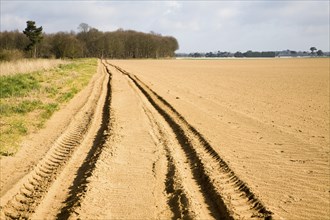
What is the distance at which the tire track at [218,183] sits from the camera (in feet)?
18.9

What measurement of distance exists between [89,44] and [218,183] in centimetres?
12662

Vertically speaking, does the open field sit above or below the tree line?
below

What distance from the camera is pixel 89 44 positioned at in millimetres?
127812

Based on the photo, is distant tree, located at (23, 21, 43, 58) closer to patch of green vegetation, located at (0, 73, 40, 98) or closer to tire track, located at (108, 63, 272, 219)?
patch of green vegetation, located at (0, 73, 40, 98)

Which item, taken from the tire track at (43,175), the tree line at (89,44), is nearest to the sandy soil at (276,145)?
the tire track at (43,175)

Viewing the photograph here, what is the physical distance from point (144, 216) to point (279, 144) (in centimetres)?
570

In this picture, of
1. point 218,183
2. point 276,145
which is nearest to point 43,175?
point 218,183

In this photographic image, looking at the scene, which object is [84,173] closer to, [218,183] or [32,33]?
[218,183]

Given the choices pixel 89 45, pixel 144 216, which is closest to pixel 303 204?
pixel 144 216

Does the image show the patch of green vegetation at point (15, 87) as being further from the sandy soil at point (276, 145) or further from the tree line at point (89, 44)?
the tree line at point (89, 44)

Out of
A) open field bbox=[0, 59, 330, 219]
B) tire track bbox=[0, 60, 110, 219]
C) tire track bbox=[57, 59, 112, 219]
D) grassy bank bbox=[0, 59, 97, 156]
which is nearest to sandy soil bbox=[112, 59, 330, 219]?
open field bbox=[0, 59, 330, 219]

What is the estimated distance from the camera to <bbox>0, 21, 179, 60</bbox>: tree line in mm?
81188

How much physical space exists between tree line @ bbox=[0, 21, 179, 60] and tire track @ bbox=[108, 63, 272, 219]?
246 ft

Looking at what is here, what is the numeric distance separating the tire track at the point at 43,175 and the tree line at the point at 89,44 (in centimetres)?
→ 7287
